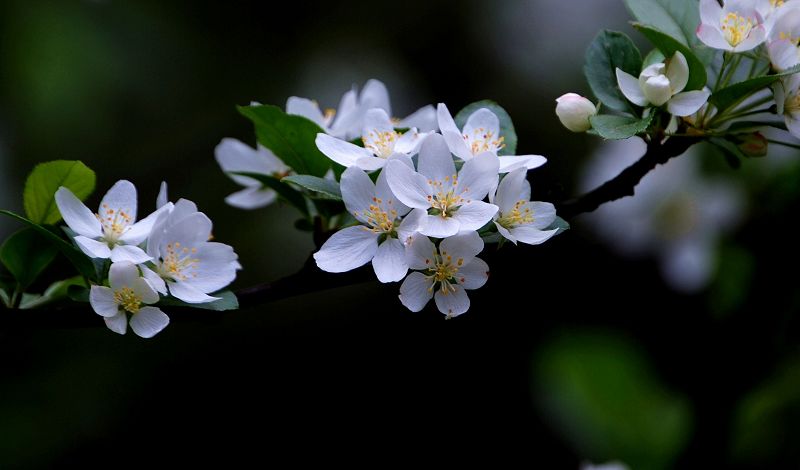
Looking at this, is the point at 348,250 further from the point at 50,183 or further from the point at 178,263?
the point at 50,183

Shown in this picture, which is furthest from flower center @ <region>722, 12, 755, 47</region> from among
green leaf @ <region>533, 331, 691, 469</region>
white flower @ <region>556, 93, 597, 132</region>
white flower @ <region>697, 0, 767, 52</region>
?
green leaf @ <region>533, 331, 691, 469</region>

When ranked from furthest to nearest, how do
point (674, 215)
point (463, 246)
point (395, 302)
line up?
point (395, 302) → point (674, 215) → point (463, 246)

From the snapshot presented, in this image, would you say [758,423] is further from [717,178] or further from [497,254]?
[497,254]

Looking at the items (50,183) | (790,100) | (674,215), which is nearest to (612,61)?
(790,100)

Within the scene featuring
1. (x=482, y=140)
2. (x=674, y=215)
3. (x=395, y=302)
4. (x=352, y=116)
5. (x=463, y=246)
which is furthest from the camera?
(x=395, y=302)

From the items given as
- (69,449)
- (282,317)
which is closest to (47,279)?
(69,449)

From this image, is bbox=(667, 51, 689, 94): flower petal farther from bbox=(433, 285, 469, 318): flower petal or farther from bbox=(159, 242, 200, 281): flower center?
bbox=(159, 242, 200, 281): flower center
